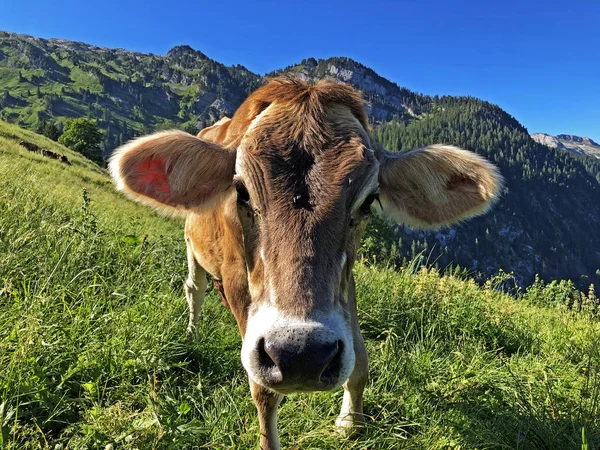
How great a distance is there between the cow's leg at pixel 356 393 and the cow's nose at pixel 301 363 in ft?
4.82

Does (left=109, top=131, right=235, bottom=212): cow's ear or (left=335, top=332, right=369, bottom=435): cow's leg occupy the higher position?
(left=109, top=131, right=235, bottom=212): cow's ear

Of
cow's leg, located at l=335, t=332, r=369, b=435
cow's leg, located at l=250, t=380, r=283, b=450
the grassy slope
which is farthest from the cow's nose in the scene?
cow's leg, located at l=335, t=332, r=369, b=435

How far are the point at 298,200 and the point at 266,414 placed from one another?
1634 mm

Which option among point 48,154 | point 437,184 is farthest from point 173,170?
point 48,154

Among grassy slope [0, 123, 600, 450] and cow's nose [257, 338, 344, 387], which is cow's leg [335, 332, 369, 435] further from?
cow's nose [257, 338, 344, 387]

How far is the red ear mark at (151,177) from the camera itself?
2.86 m

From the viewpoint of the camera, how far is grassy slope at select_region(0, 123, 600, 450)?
112 inches

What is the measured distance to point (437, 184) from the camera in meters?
2.98

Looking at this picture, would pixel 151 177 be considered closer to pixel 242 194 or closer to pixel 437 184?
pixel 242 194

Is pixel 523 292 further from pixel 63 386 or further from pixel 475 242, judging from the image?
pixel 475 242

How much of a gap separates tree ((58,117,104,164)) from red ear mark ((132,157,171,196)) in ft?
230

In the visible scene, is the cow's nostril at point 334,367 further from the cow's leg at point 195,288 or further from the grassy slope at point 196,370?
the cow's leg at point 195,288

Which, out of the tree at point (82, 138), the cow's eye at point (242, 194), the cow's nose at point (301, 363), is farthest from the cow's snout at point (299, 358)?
the tree at point (82, 138)

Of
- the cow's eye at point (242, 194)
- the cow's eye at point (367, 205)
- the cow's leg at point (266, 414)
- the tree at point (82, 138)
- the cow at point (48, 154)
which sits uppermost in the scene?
the tree at point (82, 138)
